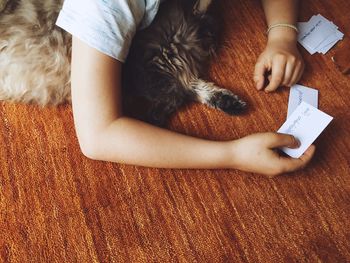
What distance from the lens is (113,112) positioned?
811 mm

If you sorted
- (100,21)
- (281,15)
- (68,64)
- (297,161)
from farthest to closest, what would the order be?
1. (281,15)
2. (68,64)
3. (297,161)
4. (100,21)

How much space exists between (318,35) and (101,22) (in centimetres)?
67

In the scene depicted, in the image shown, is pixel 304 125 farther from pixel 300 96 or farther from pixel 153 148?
pixel 153 148

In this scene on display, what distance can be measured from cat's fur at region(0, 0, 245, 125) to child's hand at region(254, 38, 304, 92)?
10 cm

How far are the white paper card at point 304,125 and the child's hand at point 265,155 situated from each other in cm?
2

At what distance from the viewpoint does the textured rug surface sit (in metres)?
0.81

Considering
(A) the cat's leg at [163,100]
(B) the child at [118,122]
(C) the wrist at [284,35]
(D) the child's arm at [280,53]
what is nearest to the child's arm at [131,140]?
(B) the child at [118,122]

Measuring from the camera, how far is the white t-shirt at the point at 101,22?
74 cm

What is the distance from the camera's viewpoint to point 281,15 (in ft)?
3.48

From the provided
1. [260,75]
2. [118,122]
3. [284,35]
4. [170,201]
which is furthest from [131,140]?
[284,35]

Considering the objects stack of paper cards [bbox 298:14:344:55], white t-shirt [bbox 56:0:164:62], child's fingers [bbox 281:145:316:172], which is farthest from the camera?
stack of paper cards [bbox 298:14:344:55]

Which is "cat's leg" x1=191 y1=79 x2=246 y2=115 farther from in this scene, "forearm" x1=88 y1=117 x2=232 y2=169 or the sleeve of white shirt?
the sleeve of white shirt

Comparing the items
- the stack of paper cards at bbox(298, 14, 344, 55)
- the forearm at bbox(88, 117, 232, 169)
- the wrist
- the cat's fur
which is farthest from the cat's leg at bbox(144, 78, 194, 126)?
the stack of paper cards at bbox(298, 14, 344, 55)

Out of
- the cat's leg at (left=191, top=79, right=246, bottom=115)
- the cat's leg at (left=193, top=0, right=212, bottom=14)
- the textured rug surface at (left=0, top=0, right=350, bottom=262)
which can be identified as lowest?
the textured rug surface at (left=0, top=0, right=350, bottom=262)
